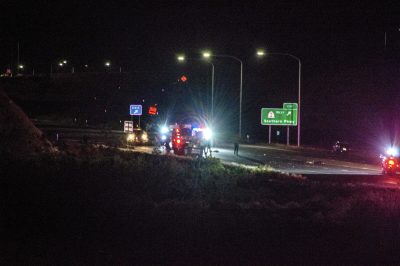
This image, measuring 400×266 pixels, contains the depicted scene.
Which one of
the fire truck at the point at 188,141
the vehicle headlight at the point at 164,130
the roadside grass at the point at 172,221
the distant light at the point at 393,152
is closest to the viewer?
the roadside grass at the point at 172,221

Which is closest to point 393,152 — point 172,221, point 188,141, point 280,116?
point 188,141

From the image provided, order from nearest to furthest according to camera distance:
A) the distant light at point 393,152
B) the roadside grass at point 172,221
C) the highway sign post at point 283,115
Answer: the roadside grass at point 172,221 → the distant light at point 393,152 → the highway sign post at point 283,115

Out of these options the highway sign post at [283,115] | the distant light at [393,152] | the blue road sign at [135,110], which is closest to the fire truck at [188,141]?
the blue road sign at [135,110]

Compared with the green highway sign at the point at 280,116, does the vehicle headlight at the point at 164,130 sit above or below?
below

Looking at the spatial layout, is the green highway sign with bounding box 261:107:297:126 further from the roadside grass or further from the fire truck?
the roadside grass

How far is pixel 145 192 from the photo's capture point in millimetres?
16703

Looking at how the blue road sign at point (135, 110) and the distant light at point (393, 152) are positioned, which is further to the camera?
the blue road sign at point (135, 110)

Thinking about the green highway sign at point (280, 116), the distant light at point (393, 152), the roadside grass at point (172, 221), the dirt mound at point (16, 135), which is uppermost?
the green highway sign at point (280, 116)

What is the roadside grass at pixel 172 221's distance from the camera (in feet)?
31.5

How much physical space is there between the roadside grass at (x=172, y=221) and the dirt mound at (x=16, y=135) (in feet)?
15.5

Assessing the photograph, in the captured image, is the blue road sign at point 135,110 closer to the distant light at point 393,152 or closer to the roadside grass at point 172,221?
the distant light at point 393,152

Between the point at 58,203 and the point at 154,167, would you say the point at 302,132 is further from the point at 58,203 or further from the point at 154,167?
the point at 58,203

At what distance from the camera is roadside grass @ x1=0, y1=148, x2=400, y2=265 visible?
9.61m

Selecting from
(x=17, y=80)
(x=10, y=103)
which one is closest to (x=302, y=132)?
(x=17, y=80)
